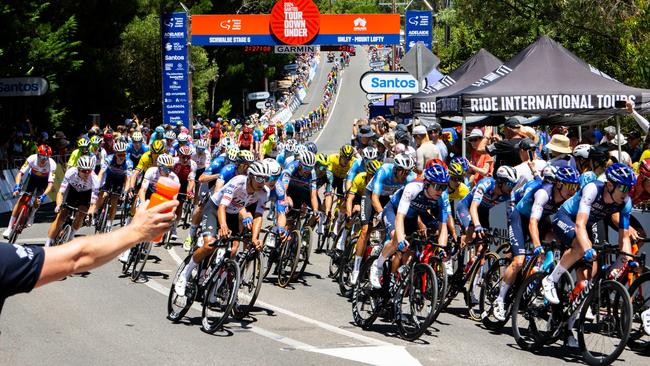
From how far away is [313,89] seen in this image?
97875 mm

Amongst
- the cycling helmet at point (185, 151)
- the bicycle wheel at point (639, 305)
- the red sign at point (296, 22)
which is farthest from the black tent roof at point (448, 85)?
the red sign at point (296, 22)

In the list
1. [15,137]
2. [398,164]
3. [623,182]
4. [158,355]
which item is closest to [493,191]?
[398,164]

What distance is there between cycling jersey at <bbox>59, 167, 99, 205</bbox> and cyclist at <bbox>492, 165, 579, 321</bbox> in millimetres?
7060

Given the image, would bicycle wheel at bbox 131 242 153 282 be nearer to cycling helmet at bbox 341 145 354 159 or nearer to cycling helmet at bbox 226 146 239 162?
cycling helmet at bbox 226 146 239 162

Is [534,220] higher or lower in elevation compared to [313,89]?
lower

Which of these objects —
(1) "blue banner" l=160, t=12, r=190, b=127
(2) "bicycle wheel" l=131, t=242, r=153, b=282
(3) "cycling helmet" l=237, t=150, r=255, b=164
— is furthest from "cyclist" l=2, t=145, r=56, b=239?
(1) "blue banner" l=160, t=12, r=190, b=127

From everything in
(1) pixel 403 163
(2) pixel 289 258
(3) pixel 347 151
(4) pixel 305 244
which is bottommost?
(2) pixel 289 258

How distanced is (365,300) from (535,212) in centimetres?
217

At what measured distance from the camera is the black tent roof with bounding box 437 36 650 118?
14.6m

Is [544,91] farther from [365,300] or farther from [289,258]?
[365,300]

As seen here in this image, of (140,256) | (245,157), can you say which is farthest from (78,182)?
A: (245,157)

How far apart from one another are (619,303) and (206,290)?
4.37 metres

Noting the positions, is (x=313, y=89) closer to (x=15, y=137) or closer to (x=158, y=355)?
(x=15, y=137)

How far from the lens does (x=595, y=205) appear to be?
9.41 m
